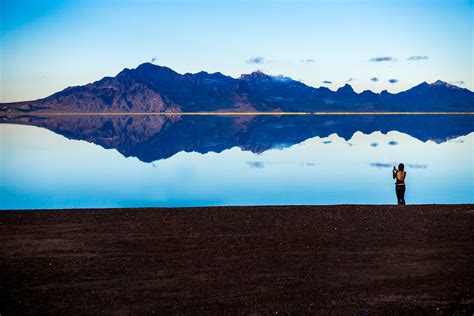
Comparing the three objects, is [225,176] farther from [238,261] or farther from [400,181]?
[238,261]

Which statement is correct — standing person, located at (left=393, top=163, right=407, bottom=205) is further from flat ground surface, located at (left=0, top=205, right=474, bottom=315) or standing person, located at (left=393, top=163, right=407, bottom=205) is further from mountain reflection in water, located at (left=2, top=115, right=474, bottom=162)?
mountain reflection in water, located at (left=2, top=115, right=474, bottom=162)

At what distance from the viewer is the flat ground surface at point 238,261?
7.59 m

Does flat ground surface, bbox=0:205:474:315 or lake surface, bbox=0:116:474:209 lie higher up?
lake surface, bbox=0:116:474:209

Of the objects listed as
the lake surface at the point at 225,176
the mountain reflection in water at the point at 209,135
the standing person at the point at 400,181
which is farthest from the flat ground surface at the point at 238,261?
the mountain reflection in water at the point at 209,135

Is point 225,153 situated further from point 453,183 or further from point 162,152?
A: point 453,183

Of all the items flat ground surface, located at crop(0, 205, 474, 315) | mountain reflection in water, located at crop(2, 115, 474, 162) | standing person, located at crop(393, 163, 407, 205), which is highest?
mountain reflection in water, located at crop(2, 115, 474, 162)

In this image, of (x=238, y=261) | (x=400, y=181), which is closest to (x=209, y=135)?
(x=400, y=181)

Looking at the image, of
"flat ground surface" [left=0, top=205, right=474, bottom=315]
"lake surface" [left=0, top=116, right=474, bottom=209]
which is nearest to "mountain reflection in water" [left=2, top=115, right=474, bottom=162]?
"lake surface" [left=0, top=116, right=474, bottom=209]

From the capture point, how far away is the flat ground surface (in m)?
7.59

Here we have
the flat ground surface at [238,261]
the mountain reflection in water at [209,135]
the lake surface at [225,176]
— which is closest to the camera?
the flat ground surface at [238,261]

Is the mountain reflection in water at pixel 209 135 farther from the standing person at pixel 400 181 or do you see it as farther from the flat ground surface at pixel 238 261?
the flat ground surface at pixel 238 261

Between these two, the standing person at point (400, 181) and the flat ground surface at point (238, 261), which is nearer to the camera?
the flat ground surface at point (238, 261)

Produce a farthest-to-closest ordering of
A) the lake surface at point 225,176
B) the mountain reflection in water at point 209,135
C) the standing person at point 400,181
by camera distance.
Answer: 1. the mountain reflection in water at point 209,135
2. the lake surface at point 225,176
3. the standing person at point 400,181

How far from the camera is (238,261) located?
9.41 metres
